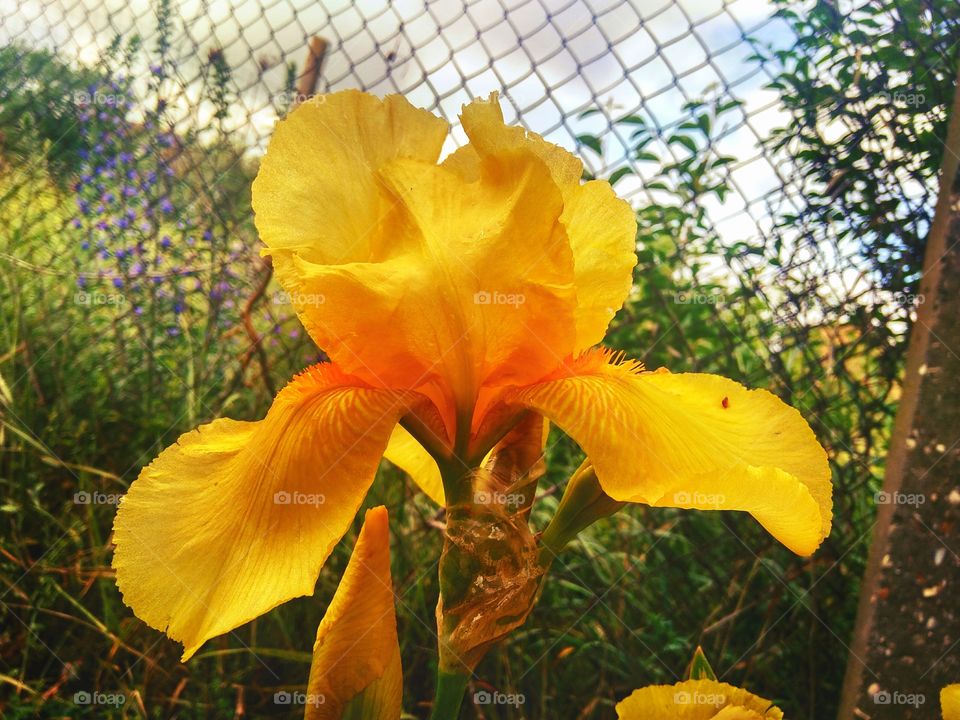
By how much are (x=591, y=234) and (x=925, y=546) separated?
1262 mm

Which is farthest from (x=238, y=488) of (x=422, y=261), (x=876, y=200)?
(x=876, y=200)

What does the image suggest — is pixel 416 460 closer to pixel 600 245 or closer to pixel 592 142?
pixel 600 245

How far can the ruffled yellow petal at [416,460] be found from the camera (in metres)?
0.98

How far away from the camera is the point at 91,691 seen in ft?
6.39

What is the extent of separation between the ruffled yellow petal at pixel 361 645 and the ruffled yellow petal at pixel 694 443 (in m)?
0.21

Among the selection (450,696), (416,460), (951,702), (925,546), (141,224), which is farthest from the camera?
(141,224)

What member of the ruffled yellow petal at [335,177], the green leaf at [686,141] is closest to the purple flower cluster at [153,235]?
the green leaf at [686,141]

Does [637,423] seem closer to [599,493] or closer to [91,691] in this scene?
[599,493]

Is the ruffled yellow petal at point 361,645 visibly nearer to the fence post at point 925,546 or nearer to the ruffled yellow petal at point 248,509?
the ruffled yellow petal at point 248,509

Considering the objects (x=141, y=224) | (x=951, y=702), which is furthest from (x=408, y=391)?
(x=141, y=224)

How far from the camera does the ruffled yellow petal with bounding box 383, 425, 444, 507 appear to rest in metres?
0.98

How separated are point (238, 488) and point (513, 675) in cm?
148

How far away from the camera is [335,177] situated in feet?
2.73

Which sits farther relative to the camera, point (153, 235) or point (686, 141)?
point (153, 235)
